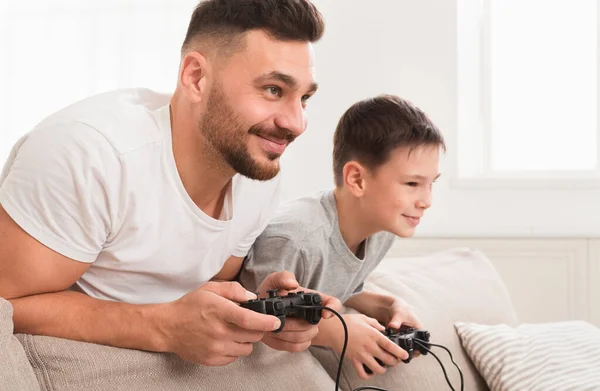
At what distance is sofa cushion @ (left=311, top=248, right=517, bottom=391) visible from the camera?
1.82 meters

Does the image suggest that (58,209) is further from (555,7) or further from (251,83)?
(555,7)

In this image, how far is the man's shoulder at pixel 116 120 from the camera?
4.49 ft

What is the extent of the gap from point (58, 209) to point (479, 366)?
3.77ft

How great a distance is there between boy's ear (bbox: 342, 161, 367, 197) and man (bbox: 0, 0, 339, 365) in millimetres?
365

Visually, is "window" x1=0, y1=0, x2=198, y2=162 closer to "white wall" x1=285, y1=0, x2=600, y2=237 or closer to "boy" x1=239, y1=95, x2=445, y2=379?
"white wall" x1=285, y1=0, x2=600, y2=237

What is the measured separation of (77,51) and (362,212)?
86.1 inches

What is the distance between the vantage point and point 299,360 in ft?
5.21

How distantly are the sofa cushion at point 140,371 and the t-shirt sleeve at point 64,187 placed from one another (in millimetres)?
173

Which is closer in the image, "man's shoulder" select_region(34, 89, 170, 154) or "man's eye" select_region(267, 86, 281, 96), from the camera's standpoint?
"man's shoulder" select_region(34, 89, 170, 154)

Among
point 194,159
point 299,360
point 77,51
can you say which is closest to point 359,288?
point 299,360

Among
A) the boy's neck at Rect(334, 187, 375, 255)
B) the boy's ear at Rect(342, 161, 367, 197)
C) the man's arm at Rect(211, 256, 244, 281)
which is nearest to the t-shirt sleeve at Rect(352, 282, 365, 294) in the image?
the boy's neck at Rect(334, 187, 375, 255)

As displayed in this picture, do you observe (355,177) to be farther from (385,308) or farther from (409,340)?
(409,340)

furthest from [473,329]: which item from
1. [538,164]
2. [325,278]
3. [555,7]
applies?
[555,7]

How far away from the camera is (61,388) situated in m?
1.21
